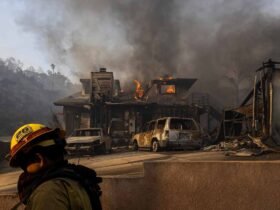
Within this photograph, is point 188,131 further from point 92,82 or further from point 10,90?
point 10,90

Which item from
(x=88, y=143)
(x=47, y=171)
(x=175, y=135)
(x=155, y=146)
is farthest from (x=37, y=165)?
(x=88, y=143)

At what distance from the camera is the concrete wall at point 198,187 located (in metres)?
4.97

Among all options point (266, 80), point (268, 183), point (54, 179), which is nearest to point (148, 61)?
point (266, 80)

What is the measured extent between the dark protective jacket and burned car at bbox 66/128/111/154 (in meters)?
14.9

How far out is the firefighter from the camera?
5.59 ft

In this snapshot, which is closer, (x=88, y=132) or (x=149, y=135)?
(x=149, y=135)

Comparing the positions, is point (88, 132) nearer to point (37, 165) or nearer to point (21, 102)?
point (37, 165)

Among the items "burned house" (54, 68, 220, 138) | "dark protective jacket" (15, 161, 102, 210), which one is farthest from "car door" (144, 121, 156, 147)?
"dark protective jacket" (15, 161, 102, 210)

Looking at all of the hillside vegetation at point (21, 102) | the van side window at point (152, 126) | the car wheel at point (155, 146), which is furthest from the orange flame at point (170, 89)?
the car wheel at point (155, 146)

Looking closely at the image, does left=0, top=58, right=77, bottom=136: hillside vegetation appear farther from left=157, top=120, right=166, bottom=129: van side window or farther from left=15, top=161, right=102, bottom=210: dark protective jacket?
left=15, top=161, right=102, bottom=210: dark protective jacket

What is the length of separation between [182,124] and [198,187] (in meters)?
10.2

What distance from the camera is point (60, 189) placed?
5.53 feet

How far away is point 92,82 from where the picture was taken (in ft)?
115

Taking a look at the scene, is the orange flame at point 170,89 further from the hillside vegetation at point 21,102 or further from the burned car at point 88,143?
the burned car at point 88,143
